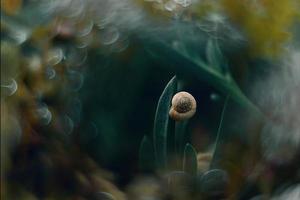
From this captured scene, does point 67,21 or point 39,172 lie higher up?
point 67,21

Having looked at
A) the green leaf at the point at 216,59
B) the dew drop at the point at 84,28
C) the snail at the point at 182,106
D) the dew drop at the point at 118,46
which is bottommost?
the snail at the point at 182,106

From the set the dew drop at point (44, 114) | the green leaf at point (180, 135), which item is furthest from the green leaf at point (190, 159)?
the dew drop at point (44, 114)

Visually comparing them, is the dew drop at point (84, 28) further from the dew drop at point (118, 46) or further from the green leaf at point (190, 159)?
the green leaf at point (190, 159)

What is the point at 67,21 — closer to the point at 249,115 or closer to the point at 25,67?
the point at 25,67

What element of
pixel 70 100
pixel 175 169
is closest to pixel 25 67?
pixel 70 100

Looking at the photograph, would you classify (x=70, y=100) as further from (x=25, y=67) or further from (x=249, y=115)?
(x=249, y=115)

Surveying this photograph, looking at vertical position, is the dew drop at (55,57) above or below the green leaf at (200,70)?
above

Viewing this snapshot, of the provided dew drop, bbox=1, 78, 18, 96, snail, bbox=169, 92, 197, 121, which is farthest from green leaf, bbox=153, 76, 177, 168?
dew drop, bbox=1, 78, 18, 96
